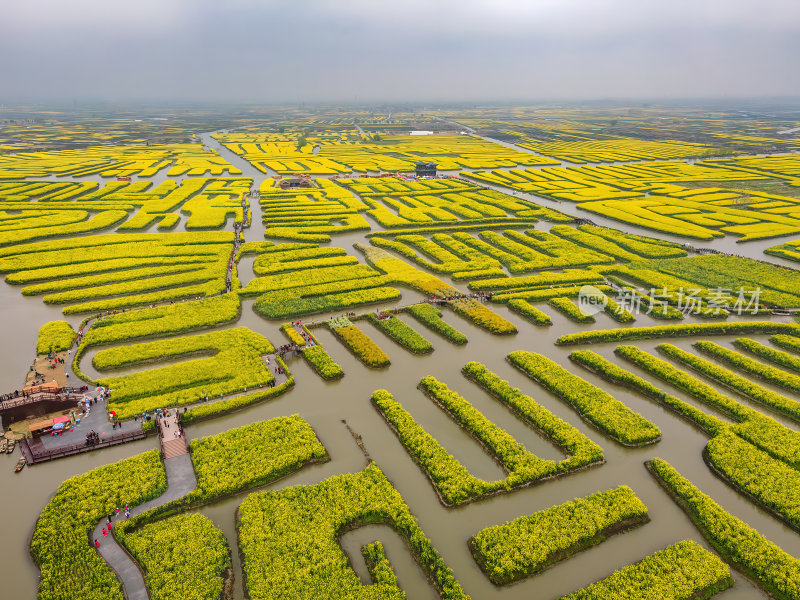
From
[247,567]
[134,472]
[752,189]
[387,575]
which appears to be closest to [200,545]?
[247,567]

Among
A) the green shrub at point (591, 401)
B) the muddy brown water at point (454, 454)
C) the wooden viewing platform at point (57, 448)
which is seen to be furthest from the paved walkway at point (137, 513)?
the green shrub at point (591, 401)

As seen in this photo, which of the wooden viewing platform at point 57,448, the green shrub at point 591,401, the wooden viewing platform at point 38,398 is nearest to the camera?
the wooden viewing platform at point 57,448

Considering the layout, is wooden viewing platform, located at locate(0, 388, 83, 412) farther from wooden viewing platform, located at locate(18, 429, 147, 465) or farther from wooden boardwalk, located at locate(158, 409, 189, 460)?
wooden boardwalk, located at locate(158, 409, 189, 460)

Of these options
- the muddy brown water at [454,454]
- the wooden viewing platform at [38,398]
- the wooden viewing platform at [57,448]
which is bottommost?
the muddy brown water at [454,454]

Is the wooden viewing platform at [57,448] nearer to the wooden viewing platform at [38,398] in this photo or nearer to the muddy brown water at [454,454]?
the muddy brown water at [454,454]

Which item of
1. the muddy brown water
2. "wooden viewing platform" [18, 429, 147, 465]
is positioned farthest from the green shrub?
"wooden viewing platform" [18, 429, 147, 465]
